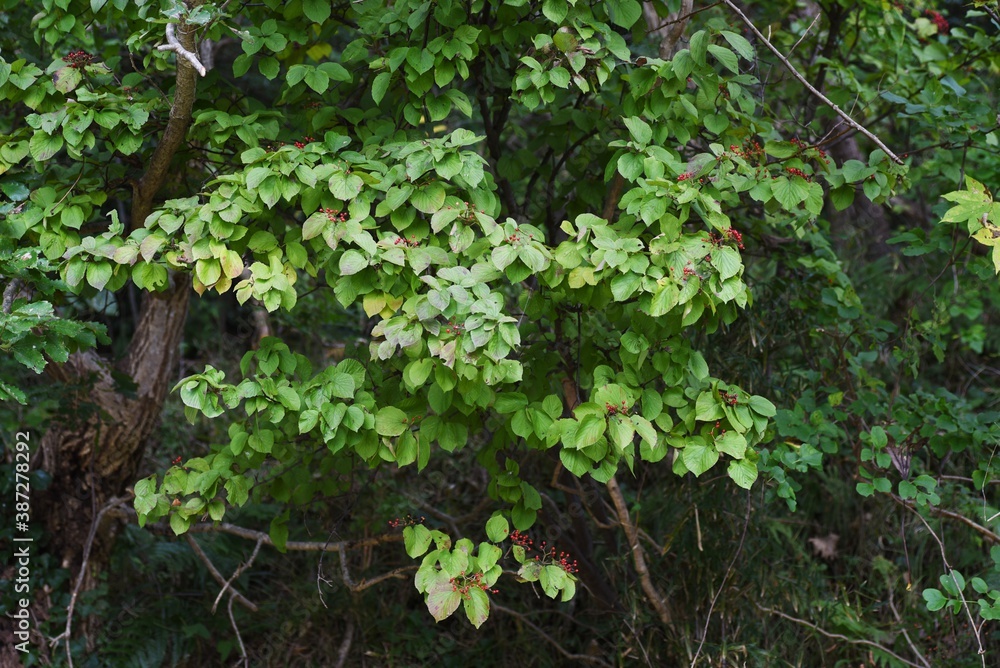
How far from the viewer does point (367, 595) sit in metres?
3.67

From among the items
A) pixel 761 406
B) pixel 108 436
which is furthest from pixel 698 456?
pixel 108 436

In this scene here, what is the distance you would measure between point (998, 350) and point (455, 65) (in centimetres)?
368

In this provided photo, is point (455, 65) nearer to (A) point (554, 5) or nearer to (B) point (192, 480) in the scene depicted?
(A) point (554, 5)

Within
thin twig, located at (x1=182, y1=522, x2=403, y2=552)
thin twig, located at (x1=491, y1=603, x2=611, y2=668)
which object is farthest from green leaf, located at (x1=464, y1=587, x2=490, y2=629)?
thin twig, located at (x1=491, y1=603, x2=611, y2=668)

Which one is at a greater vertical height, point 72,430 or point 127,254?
point 127,254

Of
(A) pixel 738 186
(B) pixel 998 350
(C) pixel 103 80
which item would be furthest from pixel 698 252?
(B) pixel 998 350

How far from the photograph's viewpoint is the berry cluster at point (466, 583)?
213 cm

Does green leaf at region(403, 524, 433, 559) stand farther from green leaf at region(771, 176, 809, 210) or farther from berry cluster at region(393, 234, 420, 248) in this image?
green leaf at region(771, 176, 809, 210)

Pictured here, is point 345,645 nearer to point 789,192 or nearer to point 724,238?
point 724,238

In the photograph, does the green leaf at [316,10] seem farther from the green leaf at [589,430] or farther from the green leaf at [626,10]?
the green leaf at [589,430]

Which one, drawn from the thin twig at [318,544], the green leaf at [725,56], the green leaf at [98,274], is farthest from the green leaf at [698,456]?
the green leaf at [98,274]

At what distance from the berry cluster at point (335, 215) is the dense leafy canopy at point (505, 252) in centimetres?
2

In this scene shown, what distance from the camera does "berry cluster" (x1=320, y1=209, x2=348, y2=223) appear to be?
2.05 metres

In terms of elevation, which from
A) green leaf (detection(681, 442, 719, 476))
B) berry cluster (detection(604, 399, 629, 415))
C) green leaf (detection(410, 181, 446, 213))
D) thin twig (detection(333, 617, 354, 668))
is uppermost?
green leaf (detection(410, 181, 446, 213))
